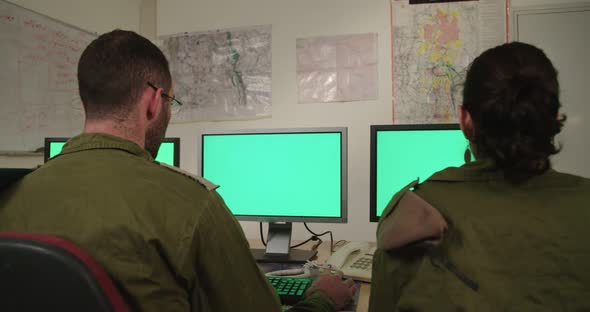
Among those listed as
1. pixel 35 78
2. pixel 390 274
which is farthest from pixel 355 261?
pixel 35 78

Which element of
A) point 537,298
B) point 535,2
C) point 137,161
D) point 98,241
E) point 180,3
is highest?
point 180,3

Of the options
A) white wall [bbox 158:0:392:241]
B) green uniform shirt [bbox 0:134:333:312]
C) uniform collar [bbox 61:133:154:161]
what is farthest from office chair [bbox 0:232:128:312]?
white wall [bbox 158:0:392:241]

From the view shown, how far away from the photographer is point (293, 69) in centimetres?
206

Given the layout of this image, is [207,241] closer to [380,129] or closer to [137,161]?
[137,161]

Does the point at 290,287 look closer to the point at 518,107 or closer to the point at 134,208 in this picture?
the point at 134,208

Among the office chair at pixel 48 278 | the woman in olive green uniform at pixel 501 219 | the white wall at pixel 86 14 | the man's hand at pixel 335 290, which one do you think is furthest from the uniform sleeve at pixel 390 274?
the white wall at pixel 86 14

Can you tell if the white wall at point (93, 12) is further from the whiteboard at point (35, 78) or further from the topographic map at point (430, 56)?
the topographic map at point (430, 56)

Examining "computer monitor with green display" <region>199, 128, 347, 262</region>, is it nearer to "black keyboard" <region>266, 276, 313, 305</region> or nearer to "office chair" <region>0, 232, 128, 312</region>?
"black keyboard" <region>266, 276, 313, 305</region>

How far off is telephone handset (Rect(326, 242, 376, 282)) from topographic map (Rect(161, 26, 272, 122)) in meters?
0.99

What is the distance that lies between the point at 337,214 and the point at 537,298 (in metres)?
0.83

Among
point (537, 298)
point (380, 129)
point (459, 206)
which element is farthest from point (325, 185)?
point (537, 298)

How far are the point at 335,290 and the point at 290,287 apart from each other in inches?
5.5

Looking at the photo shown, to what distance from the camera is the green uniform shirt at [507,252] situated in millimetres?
614

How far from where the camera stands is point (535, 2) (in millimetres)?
1855
